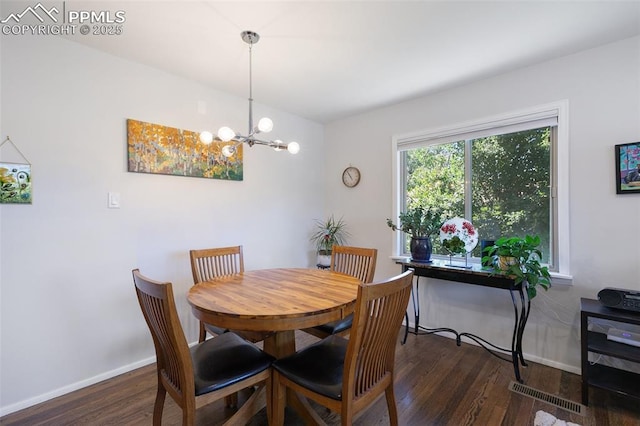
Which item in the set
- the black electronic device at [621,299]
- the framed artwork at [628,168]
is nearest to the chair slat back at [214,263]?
the black electronic device at [621,299]

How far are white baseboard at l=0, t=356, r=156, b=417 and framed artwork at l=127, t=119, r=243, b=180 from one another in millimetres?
1585

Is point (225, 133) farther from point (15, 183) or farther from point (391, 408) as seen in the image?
point (391, 408)

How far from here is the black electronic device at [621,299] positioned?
1.76 meters

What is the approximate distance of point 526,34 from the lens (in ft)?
6.51

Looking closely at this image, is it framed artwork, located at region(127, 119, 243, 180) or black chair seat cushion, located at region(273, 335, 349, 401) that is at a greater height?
framed artwork, located at region(127, 119, 243, 180)

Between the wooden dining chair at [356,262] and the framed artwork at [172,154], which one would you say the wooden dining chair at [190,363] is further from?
the framed artwork at [172,154]

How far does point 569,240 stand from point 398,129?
189cm

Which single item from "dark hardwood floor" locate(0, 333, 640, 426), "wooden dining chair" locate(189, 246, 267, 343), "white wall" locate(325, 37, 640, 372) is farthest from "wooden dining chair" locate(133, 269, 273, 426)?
"white wall" locate(325, 37, 640, 372)

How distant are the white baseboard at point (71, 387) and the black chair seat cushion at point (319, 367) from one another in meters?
1.58

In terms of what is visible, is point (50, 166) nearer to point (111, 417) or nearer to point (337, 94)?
point (111, 417)

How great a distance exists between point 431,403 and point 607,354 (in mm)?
1117

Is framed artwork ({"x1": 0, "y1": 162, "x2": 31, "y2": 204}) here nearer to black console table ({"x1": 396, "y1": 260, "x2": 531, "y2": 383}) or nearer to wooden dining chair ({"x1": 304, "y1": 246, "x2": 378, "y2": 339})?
wooden dining chair ({"x1": 304, "y1": 246, "x2": 378, "y2": 339})

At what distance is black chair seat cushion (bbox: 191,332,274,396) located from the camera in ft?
4.43

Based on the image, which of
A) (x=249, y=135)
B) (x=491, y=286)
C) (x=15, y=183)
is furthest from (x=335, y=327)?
(x=15, y=183)
